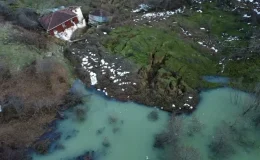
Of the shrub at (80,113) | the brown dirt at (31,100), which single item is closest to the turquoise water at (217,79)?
the shrub at (80,113)

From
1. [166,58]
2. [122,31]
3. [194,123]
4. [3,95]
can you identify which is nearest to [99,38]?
[122,31]

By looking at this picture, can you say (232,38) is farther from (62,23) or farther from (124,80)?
(62,23)

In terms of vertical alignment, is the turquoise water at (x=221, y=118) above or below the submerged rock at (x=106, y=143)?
above

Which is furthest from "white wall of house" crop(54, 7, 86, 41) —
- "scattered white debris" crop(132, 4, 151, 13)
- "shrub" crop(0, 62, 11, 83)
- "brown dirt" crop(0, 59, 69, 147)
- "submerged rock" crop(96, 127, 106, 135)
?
"submerged rock" crop(96, 127, 106, 135)

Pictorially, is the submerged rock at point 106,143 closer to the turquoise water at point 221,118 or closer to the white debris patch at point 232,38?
the turquoise water at point 221,118

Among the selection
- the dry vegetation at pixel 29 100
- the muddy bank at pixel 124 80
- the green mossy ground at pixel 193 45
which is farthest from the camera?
the green mossy ground at pixel 193 45

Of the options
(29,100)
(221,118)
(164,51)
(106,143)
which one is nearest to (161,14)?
(164,51)

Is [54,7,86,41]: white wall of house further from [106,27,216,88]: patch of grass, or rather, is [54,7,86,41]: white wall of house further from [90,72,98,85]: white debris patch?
[90,72,98,85]: white debris patch
